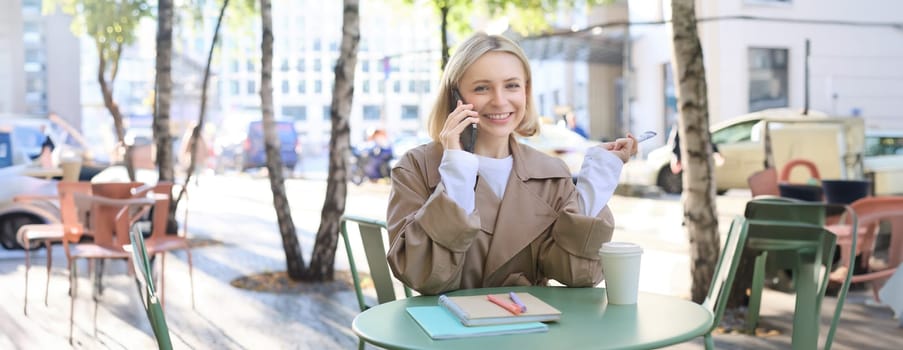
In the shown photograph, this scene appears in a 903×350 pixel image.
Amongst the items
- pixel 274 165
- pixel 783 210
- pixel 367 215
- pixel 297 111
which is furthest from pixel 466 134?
pixel 297 111

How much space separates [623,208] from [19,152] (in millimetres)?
8241

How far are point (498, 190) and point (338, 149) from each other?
4.59m

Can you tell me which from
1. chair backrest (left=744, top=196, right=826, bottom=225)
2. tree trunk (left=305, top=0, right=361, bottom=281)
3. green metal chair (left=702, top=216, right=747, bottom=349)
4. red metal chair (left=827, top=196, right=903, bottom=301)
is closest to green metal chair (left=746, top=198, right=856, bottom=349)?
Answer: chair backrest (left=744, top=196, right=826, bottom=225)

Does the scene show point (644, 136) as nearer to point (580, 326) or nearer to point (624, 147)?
point (624, 147)

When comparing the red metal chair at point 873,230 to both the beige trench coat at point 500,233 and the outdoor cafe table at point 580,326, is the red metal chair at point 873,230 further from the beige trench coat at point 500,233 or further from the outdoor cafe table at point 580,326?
the outdoor cafe table at point 580,326

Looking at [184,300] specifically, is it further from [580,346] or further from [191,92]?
[191,92]

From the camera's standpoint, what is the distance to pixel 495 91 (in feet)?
8.68

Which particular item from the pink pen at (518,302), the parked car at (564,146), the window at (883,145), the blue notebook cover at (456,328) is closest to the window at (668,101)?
the parked car at (564,146)

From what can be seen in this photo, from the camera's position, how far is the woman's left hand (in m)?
2.67

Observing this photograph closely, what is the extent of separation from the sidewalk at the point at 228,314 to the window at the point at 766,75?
15.0m

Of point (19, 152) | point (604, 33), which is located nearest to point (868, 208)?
point (19, 152)

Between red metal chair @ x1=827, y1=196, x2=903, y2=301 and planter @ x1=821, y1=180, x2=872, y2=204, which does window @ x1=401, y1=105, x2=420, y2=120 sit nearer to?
planter @ x1=821, y1=180, x2=872, y2=204

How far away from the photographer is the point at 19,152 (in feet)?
32.0

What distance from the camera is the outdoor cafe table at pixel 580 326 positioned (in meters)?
1.96
